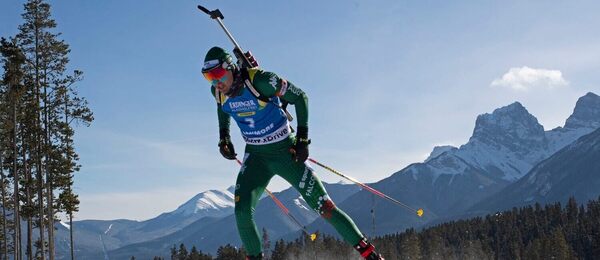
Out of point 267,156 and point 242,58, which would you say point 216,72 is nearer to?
point 242,58

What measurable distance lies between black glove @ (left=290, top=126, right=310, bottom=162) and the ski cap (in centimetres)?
133

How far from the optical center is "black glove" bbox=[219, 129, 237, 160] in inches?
376

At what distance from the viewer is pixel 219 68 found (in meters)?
8.52

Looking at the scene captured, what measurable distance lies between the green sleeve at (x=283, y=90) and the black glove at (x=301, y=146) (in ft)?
0.32

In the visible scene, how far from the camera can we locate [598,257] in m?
129

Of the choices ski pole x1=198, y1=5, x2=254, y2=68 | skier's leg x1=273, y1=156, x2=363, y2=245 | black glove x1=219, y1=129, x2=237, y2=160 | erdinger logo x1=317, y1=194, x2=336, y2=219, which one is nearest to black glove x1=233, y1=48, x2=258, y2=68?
ski pole x1=198, y1=5, x2=254, y2=68

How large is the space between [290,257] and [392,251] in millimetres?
24337

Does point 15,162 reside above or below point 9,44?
below

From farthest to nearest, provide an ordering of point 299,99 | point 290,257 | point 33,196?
point 290,257, point 33,196, point 299,99

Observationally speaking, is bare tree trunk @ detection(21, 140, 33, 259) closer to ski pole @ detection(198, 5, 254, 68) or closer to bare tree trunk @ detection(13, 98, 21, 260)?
bare tree trunk @ detection(13, 98, 21, 260)

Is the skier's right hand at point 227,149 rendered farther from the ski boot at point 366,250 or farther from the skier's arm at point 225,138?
the ski boot at point 366,250

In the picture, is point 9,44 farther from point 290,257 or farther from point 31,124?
point 290,257

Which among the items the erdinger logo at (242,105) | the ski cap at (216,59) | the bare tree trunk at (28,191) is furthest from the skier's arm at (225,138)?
the bare tree trunk at (28,191)

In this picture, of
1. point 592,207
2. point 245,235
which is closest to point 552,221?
point 592,207
